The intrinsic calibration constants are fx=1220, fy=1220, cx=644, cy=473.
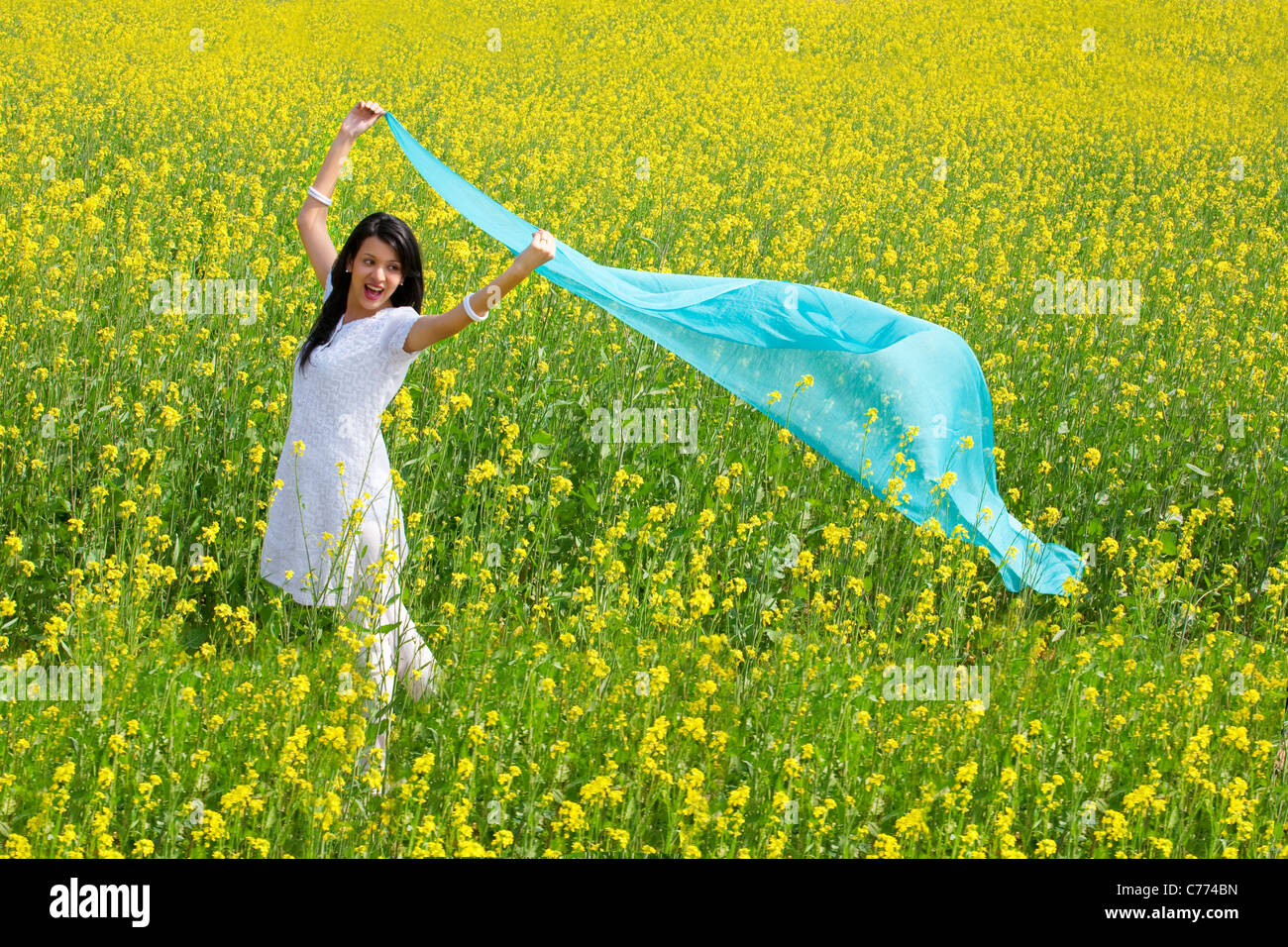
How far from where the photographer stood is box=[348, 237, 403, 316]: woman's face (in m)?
3.75

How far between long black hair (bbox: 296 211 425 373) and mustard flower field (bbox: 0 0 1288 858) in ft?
2.42

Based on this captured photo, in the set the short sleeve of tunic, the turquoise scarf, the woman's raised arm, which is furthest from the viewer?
the turquoise scarf

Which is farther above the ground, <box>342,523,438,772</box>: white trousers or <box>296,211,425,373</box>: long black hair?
<box>296,211,425,373</box>: long black hair

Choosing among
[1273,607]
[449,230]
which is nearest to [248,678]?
[1273,607]

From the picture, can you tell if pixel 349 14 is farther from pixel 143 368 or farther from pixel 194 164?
pixel 143 368

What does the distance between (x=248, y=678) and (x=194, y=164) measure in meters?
7.75

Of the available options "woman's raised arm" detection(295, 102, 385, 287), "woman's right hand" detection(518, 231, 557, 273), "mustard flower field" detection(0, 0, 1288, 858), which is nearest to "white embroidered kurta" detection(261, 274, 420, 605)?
"mustard flower field" detection(0, 0, 1288, 858)

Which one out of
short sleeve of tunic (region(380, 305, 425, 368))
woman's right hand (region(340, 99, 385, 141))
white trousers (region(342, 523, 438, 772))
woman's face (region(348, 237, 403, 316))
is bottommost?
white trousers (region(342, 523, 438, 772))

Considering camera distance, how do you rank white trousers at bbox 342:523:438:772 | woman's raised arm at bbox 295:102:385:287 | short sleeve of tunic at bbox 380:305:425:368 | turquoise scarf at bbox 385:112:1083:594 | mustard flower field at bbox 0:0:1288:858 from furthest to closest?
turquoise scarf at bbox 385:112:1083:594, woman's raised arm at bbox 295:102:385:287, short sleeve of tunic at bbox 380:305:425:368, white trousers at bbox 342:523:438:772, mustard flower field at bbox 0:0:1288:858

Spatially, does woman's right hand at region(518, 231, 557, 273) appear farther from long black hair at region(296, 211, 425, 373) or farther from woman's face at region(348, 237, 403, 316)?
woman's face at region(348, 237, 403, 316)

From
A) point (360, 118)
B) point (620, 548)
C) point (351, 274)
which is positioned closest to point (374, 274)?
point (351, 274)

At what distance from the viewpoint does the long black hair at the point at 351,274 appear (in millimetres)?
3746

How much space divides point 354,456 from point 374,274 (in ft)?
1.85

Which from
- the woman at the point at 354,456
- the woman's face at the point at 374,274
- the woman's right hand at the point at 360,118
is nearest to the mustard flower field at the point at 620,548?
the woman at the point at 354,456
